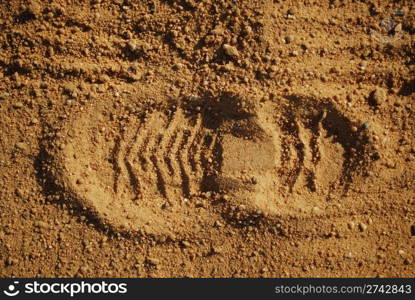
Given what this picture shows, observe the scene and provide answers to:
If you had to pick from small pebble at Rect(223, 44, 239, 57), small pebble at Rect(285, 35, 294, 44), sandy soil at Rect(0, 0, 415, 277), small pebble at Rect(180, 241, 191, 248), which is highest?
small pebble at Rect(285, 35, 294, 44)

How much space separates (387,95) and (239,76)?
865mm

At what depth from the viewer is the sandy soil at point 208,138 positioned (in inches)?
90.4

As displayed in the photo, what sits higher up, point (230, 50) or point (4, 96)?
point (230, 50)

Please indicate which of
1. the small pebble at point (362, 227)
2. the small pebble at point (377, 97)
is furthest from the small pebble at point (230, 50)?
the small pebble at point (362, 227)

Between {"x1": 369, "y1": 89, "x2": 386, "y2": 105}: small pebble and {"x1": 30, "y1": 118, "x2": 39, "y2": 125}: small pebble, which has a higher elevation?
{"x1": 30, "y1": 118, "x2": 39, "y2": 125}: small pebble

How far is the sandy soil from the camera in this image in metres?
2.29

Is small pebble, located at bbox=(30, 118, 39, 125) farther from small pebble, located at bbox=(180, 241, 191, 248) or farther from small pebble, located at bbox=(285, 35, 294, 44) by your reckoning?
small pebble, located at bbox=(285, 35, 294, 44)

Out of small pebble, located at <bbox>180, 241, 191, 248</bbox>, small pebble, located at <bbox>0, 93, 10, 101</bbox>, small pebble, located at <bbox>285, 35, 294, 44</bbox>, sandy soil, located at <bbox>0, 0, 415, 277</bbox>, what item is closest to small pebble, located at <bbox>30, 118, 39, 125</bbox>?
sandy soil, located at <bbox>0, 0, 415, 277</bbox>

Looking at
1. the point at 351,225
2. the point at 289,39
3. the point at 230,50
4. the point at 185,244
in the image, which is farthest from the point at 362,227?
the point at 230,50

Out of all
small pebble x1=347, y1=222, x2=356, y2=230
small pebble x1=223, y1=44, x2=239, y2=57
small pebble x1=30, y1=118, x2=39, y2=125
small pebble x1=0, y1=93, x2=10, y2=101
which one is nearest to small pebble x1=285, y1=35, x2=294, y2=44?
small pebble x1=223, y1=44, x2=239, y2=57

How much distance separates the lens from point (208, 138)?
2354mm

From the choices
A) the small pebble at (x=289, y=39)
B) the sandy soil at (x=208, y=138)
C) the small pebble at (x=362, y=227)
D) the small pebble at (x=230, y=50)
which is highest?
the small pebble at (x=289, y=39)

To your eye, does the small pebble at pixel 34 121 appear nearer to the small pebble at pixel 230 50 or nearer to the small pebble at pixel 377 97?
the small pebble at pixel 230 50

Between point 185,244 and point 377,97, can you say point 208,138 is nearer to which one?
point 185,244
